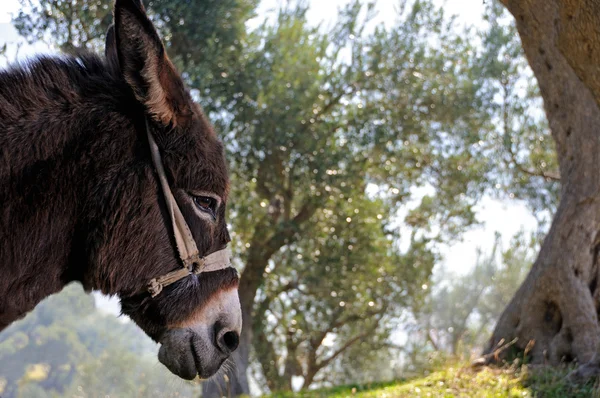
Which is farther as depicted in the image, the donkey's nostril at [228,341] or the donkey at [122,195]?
the donkey's nostril at [228,341]

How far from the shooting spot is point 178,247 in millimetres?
2615

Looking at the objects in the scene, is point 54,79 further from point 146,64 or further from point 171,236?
point 171,236

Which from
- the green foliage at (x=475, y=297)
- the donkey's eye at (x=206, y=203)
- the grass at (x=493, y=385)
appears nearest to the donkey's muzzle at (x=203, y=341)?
the donkey's eye at (x=206, y=203)

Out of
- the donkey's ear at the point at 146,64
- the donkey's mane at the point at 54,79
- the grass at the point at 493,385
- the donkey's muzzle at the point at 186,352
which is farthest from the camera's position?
the grass at the point at 493,385

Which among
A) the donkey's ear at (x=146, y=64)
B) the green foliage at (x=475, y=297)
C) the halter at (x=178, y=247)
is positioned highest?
the donkey's ear at (x=146, y=64)

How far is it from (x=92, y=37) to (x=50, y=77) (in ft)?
22.3

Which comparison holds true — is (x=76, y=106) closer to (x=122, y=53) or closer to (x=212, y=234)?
(x=122, y=53)

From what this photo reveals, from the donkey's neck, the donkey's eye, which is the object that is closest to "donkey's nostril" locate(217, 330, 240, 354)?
the donkey's eye

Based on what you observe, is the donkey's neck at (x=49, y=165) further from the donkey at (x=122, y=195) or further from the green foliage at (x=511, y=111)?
the green foliage at (x=511, y=111)

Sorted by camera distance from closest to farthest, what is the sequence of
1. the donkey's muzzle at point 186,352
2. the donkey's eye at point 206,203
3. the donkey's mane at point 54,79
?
1. the donkey's mane at point 54,79
2. the donkey's muzzle at point 186,352
3. the donkey's eye at point 206,203

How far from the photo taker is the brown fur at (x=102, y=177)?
2.36 m

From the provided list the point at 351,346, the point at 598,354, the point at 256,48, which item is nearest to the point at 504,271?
the point at 351,346

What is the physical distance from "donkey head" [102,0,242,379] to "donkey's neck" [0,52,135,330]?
12 cm

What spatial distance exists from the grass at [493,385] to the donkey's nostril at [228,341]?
4119mm
